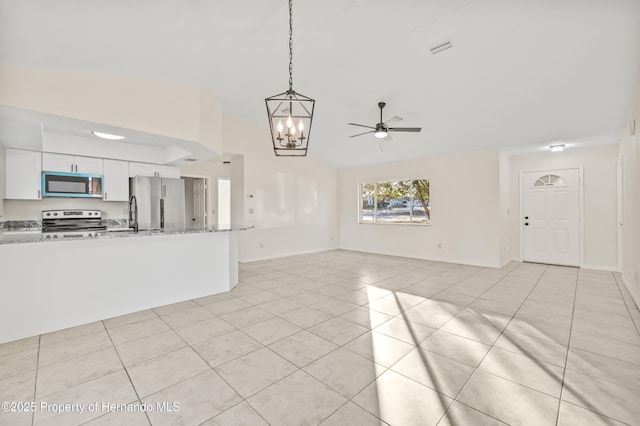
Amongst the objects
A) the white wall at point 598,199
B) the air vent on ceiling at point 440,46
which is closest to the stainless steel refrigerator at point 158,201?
the air vent on ceiling at point 440,46

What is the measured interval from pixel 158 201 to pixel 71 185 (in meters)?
1.20

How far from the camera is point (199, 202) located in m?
7.46

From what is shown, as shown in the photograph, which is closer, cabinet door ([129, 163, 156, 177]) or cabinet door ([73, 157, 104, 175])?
cabinet door ([73, 157, 104, 175])

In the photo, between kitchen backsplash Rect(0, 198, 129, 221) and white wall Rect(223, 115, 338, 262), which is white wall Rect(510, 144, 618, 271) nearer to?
white wall Rect(223, 115, 338, 262)

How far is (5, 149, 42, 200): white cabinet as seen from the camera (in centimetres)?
395

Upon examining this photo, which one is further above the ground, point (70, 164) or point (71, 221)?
point (70, 164)

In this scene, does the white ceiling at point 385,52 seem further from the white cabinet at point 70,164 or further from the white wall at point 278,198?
the white cabinet at point 70,164

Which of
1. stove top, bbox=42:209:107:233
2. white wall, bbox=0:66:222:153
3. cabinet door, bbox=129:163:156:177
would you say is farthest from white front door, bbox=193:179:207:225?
white wall, bbox=0:66:222:153

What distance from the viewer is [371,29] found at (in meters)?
3.02

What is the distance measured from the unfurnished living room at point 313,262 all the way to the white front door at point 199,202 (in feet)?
5.77

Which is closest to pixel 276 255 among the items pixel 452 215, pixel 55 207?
pixel 55 207

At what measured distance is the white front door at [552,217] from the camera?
18.6 feet

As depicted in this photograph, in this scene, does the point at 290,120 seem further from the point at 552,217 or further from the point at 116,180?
the point at 552,217

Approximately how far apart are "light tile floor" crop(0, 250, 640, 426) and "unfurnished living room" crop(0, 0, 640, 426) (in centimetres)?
2
